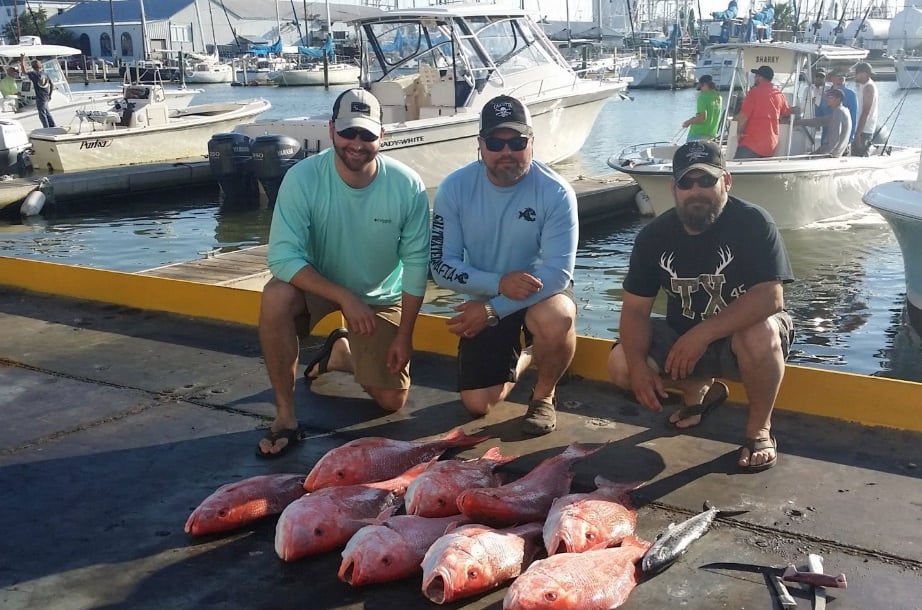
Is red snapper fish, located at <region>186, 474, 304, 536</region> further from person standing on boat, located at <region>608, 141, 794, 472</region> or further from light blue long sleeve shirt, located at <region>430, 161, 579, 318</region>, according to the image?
person standing on boat, located at <region>608, 141, 794, 472</region>

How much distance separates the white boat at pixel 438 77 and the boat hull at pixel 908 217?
32.3 ft

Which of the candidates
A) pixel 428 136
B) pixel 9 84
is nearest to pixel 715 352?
pixel 428 136

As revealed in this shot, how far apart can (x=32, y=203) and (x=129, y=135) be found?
3.68 m

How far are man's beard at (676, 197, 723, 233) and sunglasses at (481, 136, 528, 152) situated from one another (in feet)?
2.58

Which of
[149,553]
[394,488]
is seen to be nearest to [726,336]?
[394,488]

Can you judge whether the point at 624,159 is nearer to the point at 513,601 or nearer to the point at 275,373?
the point at 275,373

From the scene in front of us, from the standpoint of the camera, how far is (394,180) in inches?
181

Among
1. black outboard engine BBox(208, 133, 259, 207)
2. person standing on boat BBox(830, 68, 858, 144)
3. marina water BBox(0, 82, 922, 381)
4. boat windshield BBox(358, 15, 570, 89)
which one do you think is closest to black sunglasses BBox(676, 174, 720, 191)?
marina water BBox(0, 82, 922, 381)

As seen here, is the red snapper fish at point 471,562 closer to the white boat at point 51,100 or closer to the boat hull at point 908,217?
the boat hull at point 908,217

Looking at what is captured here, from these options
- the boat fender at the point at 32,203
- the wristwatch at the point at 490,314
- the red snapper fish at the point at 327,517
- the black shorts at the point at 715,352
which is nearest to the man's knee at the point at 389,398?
the wristwatch at the point at 490,314

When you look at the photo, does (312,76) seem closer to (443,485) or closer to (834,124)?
(834,124)

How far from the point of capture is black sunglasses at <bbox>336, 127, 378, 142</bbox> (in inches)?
173

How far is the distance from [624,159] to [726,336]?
1142 cm

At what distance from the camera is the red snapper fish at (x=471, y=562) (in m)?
2.96
